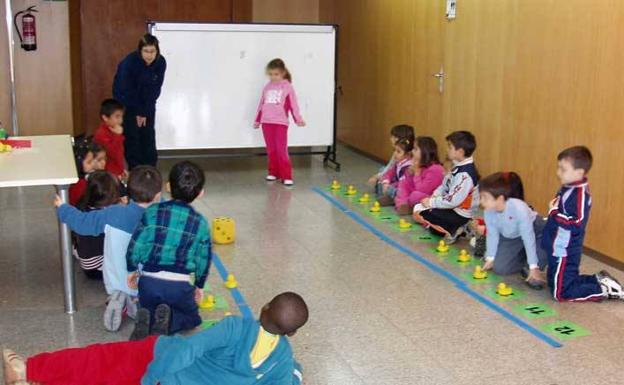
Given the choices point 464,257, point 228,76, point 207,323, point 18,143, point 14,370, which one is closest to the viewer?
point 14,370

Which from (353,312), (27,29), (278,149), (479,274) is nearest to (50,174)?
(353,312)

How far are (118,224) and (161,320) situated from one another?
58cm

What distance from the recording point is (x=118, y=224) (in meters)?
3.93

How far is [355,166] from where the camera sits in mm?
8742

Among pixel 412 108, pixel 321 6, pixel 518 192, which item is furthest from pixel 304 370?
pixel 321 6

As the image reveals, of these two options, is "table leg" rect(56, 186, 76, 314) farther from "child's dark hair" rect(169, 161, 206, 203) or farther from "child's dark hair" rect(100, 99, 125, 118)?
"child's dark hair" rect(100, 99, 125, 118)

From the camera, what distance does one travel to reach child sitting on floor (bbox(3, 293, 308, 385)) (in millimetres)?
2648

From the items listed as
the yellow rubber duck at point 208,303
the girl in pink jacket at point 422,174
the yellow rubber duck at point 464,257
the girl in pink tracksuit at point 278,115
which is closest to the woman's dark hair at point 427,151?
the girl in pink jacket at point 422,174

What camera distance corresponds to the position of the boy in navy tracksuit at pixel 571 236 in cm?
440

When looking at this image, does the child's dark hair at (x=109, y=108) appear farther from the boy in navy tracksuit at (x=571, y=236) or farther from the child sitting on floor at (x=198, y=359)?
the boy in navy tracksuit at (x=571, y=236)

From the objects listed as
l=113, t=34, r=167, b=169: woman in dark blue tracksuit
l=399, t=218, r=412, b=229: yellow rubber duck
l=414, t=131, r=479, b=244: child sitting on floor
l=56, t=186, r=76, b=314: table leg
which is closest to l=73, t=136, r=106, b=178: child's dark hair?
l=56, t=186, r=76, b=314: table leg

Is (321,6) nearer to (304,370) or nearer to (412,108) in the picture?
(412,108)

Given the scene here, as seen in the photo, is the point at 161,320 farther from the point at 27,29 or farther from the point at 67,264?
the point at 27,29

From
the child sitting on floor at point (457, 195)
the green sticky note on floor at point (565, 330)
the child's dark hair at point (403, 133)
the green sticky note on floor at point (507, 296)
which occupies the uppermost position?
the child's dark hair at point (403, 133)
